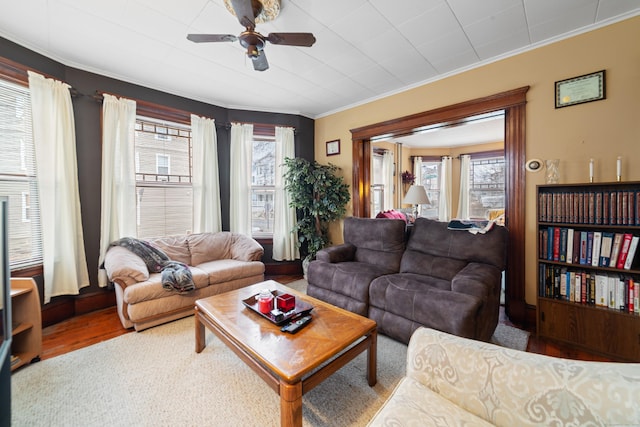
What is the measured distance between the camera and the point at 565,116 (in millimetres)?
2334

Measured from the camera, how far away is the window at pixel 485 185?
6039 millimetres

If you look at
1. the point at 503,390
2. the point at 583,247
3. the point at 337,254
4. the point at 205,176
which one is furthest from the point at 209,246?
the point at 583,247

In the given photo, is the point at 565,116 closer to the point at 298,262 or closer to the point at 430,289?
the point at 430,289

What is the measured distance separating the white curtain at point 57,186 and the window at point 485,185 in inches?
295

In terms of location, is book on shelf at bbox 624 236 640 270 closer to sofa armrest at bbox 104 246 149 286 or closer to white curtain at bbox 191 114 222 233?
sofa armrest at bbox 104 246 149 286

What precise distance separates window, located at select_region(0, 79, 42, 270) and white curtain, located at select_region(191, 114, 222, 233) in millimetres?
1565

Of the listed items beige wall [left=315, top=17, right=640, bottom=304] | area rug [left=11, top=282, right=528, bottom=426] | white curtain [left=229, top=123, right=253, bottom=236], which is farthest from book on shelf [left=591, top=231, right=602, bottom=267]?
white curtain [left=229, top=123, right=253, bottom=236]

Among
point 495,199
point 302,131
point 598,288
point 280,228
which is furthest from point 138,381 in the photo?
point 495,199

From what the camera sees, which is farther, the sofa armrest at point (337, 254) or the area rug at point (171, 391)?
the sofa armrest at point (337, 254)

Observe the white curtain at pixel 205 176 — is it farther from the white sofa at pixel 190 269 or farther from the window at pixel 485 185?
the window at pixel 485 185

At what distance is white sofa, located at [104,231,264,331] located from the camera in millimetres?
2418

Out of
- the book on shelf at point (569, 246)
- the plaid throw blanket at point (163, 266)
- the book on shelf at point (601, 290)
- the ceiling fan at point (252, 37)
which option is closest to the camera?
the ceiling fan at point (252, 37)

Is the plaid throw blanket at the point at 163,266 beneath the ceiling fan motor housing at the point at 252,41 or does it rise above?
beneath

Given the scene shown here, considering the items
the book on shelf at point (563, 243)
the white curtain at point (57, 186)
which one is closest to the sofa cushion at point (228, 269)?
the white curtain at point (57, 186)
